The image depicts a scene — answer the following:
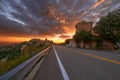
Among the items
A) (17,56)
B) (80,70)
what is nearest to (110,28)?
(17,56)

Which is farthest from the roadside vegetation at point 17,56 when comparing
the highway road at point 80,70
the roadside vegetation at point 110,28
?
the roadside vegetation at point 110,28

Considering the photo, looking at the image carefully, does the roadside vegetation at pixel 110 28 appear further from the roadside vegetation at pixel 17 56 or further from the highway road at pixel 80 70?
the highway road at pixel 80 70

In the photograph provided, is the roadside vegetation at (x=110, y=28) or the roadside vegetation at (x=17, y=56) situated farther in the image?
the roadside vegetation at (x=110, y=28)

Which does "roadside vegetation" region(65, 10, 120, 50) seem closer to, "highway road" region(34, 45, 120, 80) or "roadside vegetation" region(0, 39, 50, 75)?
"roadside vegetation" region(0, 39, 50, 75)

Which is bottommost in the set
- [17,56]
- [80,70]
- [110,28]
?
[80,70]

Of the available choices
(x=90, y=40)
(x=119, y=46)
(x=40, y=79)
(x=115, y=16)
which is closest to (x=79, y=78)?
(x=40, y=79)

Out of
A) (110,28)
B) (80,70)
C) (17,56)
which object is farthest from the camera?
(110,28)

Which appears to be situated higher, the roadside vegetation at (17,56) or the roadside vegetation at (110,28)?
the roadside vegetation at (110,28)

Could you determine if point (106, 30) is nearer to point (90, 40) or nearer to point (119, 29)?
point (119, 29)

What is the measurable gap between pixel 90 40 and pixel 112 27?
3583cm

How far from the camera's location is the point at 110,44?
51.7 m

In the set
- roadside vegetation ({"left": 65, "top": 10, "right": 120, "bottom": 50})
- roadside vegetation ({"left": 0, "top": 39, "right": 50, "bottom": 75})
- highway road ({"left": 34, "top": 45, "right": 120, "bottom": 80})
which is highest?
roadside vegetation ({"left": 65, "top": 10, "right": 120, "bottom": 50})

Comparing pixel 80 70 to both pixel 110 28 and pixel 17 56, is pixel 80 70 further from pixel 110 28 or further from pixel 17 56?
pixel 110 28

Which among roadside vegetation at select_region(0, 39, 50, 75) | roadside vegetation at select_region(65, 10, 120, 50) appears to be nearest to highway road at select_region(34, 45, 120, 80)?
roadside vegetation at select_region(0, 39, 50, 75)
